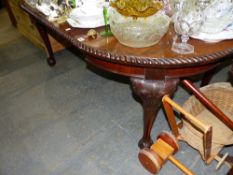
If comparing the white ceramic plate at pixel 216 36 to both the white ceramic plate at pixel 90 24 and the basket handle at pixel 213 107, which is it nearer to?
the basket handle at pixel 213 107

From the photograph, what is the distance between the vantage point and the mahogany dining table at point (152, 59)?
2.72 feet

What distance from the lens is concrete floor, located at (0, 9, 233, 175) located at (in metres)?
1.30

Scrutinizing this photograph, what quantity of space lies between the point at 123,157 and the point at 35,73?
113cm

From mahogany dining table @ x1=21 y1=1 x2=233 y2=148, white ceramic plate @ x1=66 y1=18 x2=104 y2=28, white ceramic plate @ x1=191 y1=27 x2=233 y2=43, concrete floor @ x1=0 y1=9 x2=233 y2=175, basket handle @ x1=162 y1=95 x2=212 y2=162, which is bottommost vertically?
concrete floor @ x1=0 y1=9 x2=233 y2=175

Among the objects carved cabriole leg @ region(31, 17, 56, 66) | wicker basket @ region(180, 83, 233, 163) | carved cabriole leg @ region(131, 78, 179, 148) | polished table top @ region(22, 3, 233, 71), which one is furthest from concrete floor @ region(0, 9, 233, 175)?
polished table top @ region(22, 3, 233, 71)

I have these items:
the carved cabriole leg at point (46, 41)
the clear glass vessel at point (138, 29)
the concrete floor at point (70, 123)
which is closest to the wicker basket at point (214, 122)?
the concrete floor at point (70, 123)

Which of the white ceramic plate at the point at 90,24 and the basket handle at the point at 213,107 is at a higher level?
the white ceramic plate at the point at 90,24

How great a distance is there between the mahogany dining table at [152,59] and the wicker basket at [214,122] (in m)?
0.25

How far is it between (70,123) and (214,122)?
0.89 meters

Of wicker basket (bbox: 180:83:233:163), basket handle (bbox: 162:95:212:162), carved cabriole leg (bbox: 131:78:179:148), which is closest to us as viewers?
basket handle (bbox: 162:95:212:162)

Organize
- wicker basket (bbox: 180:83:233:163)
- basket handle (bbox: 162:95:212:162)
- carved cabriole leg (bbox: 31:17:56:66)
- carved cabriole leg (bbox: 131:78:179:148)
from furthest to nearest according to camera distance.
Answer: carved cabriole leg (bbox: 31:17:56:66)
wicker basket (bbox: 180:83:233:163)
carved cabriole leg (bbox: 131:78:179:148)
basket handle (bbox: 162:95:212:162)

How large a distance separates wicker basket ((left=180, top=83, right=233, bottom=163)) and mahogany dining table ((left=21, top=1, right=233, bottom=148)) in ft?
0.81

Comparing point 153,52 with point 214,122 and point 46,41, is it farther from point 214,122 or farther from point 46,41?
point 46,41

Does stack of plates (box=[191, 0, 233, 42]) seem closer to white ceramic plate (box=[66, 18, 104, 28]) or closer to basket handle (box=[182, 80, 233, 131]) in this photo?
basket handle (box=[182, 80, 233, 131])
